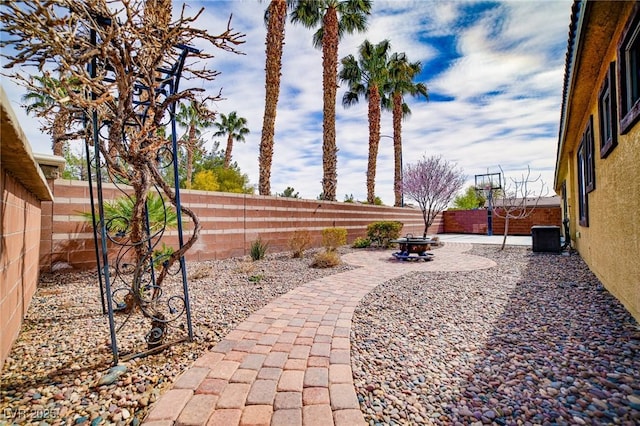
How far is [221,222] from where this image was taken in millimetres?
7855

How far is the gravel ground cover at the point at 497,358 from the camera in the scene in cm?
183

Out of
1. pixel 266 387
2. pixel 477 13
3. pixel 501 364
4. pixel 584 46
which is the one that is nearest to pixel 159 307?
pixel 266 387

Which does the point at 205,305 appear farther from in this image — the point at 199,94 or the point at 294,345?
the point at 199,94

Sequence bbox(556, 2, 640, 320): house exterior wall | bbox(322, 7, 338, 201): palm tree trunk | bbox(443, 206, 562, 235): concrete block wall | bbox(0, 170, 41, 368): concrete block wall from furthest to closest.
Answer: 1. bbox(443, 206, 562, 235): concrete block wall
2. bbox(322, 7, 338, 201): palm tree trunk
3. bbox(556, 2, 640, 320): house exterior wall
4. bbox(0, 170, 41, 368): concrete block wall

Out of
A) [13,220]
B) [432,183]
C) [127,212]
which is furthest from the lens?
[432,183]

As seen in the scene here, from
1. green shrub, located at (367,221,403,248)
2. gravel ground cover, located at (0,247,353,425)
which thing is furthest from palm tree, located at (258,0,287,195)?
gravel ground cover, located at (0,247,353,425)

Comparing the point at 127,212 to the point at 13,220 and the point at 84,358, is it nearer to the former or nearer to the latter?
the point at 13,220

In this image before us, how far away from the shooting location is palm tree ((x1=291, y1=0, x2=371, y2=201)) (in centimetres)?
1234

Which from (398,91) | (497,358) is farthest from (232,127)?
(497,358)

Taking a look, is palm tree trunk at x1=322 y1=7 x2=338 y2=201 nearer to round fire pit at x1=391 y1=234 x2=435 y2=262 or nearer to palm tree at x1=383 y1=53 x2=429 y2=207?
round fire pit at x1=391 y1=234 x2=435 y2=262

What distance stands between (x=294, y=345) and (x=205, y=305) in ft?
5.43

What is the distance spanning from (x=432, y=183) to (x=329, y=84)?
698cm

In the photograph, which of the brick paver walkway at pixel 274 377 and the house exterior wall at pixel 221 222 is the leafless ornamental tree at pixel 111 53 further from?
the house exterior wall at pixel 221 222

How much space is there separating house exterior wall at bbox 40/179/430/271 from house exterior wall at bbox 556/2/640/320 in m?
7.15
